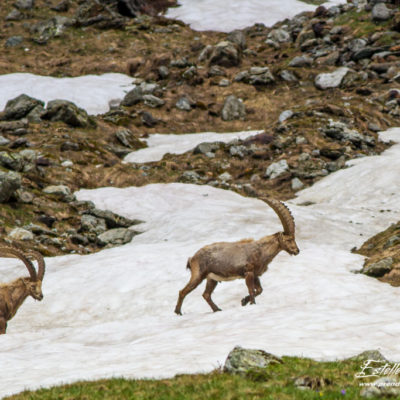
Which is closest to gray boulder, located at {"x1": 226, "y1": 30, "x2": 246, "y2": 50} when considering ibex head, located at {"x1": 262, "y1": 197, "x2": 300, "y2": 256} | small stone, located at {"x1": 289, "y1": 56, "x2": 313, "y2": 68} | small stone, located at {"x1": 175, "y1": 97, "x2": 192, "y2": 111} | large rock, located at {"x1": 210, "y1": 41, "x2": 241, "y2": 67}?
large rock, located at {"x1": 210, "y1": 41, "x2": 241, "y2": 67}

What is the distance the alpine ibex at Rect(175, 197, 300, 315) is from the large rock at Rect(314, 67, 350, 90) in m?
43.2

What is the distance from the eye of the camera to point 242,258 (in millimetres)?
17094

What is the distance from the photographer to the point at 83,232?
31969mm

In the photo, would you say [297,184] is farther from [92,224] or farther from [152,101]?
[152,101]

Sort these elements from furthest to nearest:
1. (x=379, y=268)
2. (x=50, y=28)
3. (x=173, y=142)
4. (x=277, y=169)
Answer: (x=50, y=28)
(x=173, y=142)
(x=277, y=169)
(x=379, y=268)

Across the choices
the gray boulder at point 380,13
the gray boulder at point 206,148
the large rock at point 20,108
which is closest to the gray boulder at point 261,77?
the gray boulder at point 380,13

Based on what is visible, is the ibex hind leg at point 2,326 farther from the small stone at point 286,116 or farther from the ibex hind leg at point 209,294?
the small stone at point 286,116

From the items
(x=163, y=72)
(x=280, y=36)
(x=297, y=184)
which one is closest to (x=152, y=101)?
(x=163, y=72)

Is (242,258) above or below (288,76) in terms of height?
A: above

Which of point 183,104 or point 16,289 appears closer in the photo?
point 16,289

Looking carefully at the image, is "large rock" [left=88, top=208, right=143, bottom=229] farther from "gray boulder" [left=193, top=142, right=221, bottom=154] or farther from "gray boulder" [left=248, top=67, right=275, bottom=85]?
"gray boulder" [left=248, top=67, right=275, bottom=85]

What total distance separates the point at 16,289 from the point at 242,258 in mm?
7154

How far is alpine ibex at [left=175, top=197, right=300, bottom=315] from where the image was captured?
17.1m

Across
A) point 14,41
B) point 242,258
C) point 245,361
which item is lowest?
point 14,41
